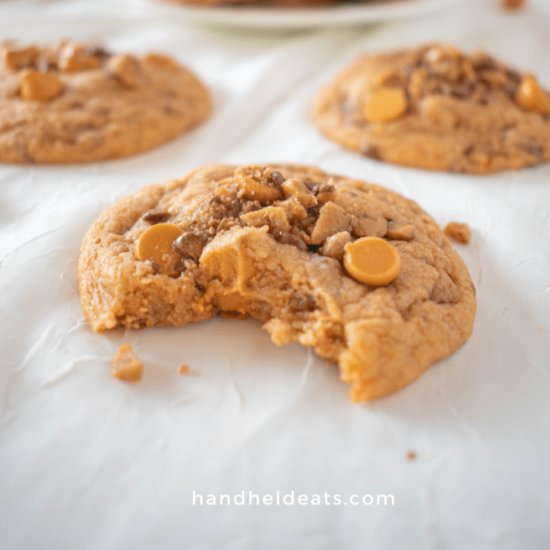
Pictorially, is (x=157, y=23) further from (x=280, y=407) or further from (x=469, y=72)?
(x=280, y=407)

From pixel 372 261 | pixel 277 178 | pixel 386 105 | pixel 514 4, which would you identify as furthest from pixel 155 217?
pixel 514 4

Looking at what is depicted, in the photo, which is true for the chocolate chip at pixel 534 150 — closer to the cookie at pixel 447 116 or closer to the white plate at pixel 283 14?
the cookie at pixel 447 116

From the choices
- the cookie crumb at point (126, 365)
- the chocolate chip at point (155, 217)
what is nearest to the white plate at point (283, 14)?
the chocolate chip at point (155, 217)

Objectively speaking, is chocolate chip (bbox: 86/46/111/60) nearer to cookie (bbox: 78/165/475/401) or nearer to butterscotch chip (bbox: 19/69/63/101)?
butterscotch chip (bbox: 19/69/63/101)

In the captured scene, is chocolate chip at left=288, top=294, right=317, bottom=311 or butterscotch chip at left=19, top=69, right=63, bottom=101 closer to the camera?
chocolate chip at left=288, top=294, right=317, bottom=311

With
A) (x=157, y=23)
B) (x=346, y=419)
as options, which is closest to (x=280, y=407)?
(x=346, y=419)

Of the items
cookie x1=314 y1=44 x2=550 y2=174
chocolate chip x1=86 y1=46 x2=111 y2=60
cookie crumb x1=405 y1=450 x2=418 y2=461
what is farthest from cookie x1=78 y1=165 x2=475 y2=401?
chocolate chip x1=86 y1=46 x2=111 y2=60
